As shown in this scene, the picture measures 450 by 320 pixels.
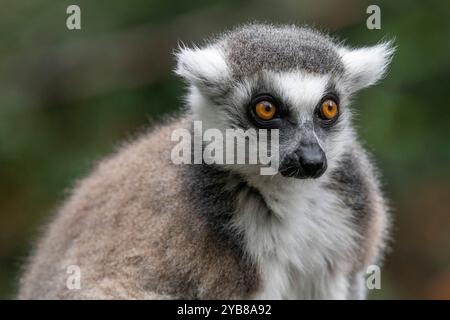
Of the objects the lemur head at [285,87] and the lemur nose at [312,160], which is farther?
the lemur head at [285,87]

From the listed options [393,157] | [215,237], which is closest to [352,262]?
[215,237]

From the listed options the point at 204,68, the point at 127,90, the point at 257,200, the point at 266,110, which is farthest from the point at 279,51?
the point at 127,90

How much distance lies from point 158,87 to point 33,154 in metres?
1.81

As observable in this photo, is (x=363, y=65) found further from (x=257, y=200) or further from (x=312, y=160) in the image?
(x=257, y=200)

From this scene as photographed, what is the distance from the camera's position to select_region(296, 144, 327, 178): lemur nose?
179 inches

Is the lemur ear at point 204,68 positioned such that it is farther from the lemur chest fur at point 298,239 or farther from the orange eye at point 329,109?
the lemur chest fur at point 298,239

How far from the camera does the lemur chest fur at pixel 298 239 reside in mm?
4980

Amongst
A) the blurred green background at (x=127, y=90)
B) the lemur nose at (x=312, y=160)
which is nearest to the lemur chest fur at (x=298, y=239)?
the lemur nose at (x=312, y=160)

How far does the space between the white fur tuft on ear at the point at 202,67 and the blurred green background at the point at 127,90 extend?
411cm

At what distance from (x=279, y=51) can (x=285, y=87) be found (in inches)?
11.2

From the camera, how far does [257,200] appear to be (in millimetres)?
5031

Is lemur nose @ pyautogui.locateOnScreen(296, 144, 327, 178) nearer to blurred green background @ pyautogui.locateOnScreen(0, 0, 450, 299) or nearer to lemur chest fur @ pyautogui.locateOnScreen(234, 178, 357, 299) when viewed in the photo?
lemur chest fur @ pyautogui.locateOnScreen(234, 178, 357, 299)

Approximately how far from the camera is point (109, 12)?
9.62 m
